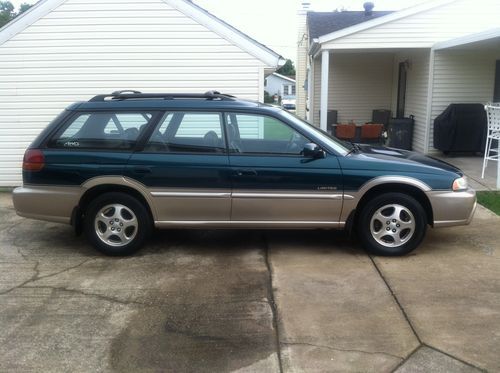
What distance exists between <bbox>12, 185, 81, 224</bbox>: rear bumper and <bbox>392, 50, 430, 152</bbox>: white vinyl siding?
9384 millimetres

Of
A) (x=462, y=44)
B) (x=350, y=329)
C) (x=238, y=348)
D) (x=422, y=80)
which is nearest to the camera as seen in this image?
(x=238, y=348)

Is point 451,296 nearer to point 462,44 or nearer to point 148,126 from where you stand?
point 148,126

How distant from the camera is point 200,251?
5.88 meters

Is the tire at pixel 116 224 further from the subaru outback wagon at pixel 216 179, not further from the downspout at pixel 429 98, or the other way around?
the downspout at pixel 429 98

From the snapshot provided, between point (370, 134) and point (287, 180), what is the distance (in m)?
11.2

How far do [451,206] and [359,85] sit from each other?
12.8 meters

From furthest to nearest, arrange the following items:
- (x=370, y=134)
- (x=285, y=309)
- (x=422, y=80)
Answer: (x=370, y=134) → (x=422, y=80) → (x=285, y=309)

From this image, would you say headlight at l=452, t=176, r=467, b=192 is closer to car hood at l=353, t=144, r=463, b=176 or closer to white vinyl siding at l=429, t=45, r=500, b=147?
car hood at l=353, t=144, r=463, b=176

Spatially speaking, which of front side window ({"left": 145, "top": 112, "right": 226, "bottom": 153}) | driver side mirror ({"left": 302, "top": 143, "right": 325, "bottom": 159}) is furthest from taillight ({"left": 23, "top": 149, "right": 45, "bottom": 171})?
driver side mirror ({"left": 302, "top": 143, "right": 325, "bottom": 159})

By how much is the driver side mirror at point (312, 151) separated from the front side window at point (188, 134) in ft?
2.73

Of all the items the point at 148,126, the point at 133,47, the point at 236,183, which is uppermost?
the point at 133,47

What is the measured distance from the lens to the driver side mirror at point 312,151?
537 cm

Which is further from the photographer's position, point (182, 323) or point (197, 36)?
point (197, 36)

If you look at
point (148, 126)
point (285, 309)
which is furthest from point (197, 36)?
point (285, 309)
